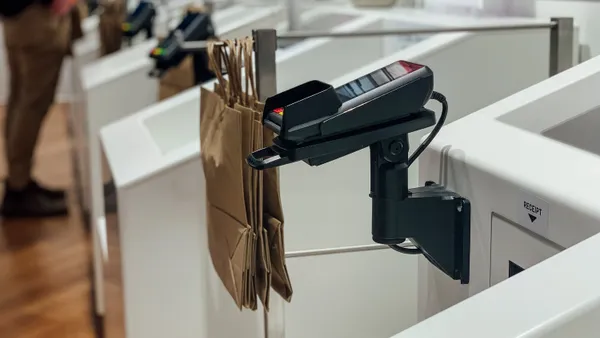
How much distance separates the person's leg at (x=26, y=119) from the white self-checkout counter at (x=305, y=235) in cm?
158

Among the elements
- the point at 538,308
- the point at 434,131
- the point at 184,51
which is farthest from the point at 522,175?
the point at 184,51

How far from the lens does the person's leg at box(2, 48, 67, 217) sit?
306 cm

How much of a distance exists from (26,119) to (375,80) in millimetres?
2700

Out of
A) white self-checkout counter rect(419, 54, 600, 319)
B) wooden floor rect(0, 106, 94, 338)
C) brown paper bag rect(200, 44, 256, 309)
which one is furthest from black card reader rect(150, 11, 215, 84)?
white self-checkout counter rect(419, 54, 600, 319)

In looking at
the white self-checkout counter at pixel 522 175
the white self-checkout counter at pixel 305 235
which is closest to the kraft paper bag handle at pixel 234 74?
the white self-checkout counter at pixel 305 235

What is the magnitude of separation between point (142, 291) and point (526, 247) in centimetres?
92

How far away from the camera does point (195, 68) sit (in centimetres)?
206

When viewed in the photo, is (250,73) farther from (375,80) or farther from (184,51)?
(184,51)

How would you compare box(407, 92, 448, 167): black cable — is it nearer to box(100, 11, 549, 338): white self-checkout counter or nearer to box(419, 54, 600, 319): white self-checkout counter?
box(419, 54, 600, 319): white self-checkout counter

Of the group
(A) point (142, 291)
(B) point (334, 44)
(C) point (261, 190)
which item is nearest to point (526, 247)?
(C) point (261, 190)

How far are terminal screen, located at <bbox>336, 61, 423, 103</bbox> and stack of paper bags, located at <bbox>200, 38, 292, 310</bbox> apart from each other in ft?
0.90

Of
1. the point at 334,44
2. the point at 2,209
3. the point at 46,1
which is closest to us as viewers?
the point at 334,44

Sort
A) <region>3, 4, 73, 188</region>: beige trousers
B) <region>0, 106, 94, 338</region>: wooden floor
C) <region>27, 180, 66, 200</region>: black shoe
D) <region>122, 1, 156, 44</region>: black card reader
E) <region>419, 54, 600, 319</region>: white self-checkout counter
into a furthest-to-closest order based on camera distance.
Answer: <region>27, 180, 66, 200</region>: black shoe → <region>3, 4, 73, 188</region>: beige trousers → <region>122, 1, 156, 44</region>: black card reader → <region>0, 106, 94, 338</region>: wooden floor → <region>419, 54, 600, 319</region>: white self-checkout counter

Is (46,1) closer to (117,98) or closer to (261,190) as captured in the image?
(117,98)
